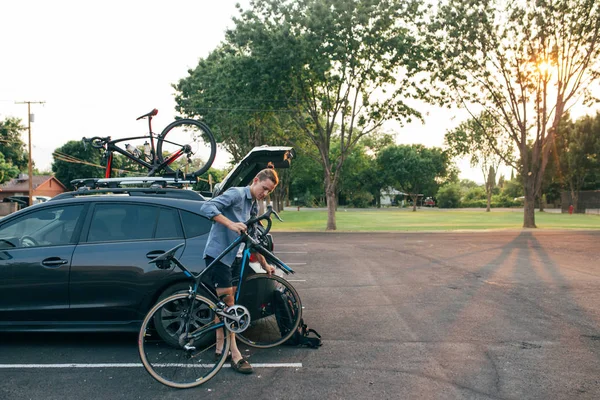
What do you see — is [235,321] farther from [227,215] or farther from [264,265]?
[227,215]

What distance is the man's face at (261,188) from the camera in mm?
4914

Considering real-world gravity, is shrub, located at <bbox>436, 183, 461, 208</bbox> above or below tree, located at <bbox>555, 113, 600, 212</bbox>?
below

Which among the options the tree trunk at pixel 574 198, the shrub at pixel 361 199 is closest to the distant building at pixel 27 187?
the shrub at pixel 361 199

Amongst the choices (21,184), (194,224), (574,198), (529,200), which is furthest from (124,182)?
(21,184)

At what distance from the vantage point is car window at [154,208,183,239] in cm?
572

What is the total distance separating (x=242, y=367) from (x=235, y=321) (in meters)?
0.46

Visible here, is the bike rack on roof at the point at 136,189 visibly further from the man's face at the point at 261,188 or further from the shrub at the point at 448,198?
the shrub at the point at 448,198

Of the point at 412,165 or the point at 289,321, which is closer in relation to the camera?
the point at 289,321

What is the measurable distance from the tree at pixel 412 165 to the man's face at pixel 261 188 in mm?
74756

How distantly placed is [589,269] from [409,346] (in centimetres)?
836

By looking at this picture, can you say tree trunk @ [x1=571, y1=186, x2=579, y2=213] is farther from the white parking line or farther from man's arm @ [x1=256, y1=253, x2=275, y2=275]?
the white parking line

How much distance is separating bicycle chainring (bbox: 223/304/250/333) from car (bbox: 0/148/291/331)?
0.90m

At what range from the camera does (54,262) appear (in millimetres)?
5551

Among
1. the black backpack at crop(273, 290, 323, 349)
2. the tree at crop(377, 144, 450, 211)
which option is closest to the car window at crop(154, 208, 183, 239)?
the black backpack at crop(273, 290, 323, 349)
